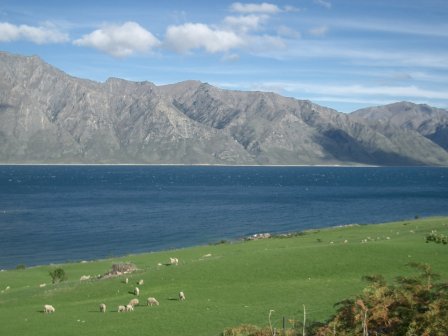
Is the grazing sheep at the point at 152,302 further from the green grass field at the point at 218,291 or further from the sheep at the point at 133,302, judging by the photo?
the sheep at the point at 133,302

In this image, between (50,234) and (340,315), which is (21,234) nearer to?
(50,234)

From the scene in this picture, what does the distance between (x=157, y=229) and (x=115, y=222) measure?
1349 centimetres

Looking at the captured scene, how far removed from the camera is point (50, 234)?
84938 millimetres

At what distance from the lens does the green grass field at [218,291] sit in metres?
24.7

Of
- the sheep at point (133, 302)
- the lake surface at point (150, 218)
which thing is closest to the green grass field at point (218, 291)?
the sheep at point (133, 302)

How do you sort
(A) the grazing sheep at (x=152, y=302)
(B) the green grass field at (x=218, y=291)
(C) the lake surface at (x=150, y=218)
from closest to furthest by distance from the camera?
1. (B) the green grass field at (x=218, y=291)
2. (A) the grazing sheep at (x=152, y=302)
3. (C) the lake surface at (x=150, y=218)

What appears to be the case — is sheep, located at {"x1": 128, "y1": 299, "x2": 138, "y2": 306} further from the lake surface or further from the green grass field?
the lake surface

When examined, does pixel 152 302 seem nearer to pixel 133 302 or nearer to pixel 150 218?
pixel 133 302

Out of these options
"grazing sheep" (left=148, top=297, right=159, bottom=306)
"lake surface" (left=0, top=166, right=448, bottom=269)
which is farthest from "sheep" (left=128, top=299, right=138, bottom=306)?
"lake surface" (left=0, top=166, right=448, bottom=269)

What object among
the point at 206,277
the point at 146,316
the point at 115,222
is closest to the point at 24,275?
the point at 206,277

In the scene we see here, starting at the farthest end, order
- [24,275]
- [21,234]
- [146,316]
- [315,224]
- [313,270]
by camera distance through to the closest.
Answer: [315,224] → [21,234] → [24,275] → [313,270] → [146,316]

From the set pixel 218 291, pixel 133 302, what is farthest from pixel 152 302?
pixel 218 291

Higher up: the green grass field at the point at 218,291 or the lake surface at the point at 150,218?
the green grass field at the point at 218,291

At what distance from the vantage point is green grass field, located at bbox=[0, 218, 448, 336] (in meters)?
24.7
